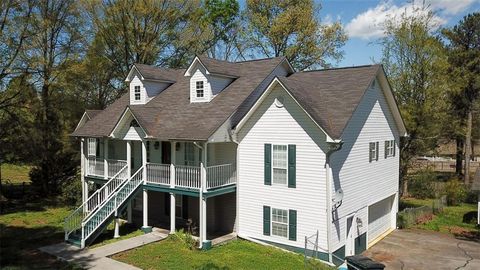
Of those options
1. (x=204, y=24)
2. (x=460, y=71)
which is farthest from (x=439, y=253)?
(x=204, y=24)

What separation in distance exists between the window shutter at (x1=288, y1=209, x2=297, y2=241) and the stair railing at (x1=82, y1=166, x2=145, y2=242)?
8154mm

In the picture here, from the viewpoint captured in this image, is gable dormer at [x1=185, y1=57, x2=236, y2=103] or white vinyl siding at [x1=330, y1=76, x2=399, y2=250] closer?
white vinyl siding at [x1=330, y1=76, x2=399, y2=250]

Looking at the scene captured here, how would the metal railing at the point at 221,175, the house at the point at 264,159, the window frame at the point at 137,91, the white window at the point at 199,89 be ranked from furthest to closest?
the window frame at the point at 137,91, the white window at the point at 199,89, the metal railing at the point at 221,175, the house at the point at 264,159

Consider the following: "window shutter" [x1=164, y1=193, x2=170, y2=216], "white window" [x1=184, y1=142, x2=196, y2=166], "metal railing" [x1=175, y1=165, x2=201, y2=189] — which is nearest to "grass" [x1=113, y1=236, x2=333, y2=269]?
"metal railing" [x1=175, y1=165, x2=201, y2=189]

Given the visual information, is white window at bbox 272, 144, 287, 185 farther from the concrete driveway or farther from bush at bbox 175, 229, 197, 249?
the concrete driveway

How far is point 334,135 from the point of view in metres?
16.4

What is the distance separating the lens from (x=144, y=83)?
25047mm

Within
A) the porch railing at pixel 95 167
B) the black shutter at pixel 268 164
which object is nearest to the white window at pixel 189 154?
the black shutter at pixel 268 164

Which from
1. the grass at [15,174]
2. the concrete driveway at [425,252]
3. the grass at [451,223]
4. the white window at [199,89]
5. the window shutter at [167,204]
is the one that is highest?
the white window at [199,89]

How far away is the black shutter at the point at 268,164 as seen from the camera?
61.2ft

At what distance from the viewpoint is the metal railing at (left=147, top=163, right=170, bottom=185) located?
2049 cm

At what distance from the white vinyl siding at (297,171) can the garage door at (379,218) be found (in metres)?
6.03

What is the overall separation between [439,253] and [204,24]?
1227 inches

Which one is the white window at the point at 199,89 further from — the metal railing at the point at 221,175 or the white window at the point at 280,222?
the white window at the point at 280,222
